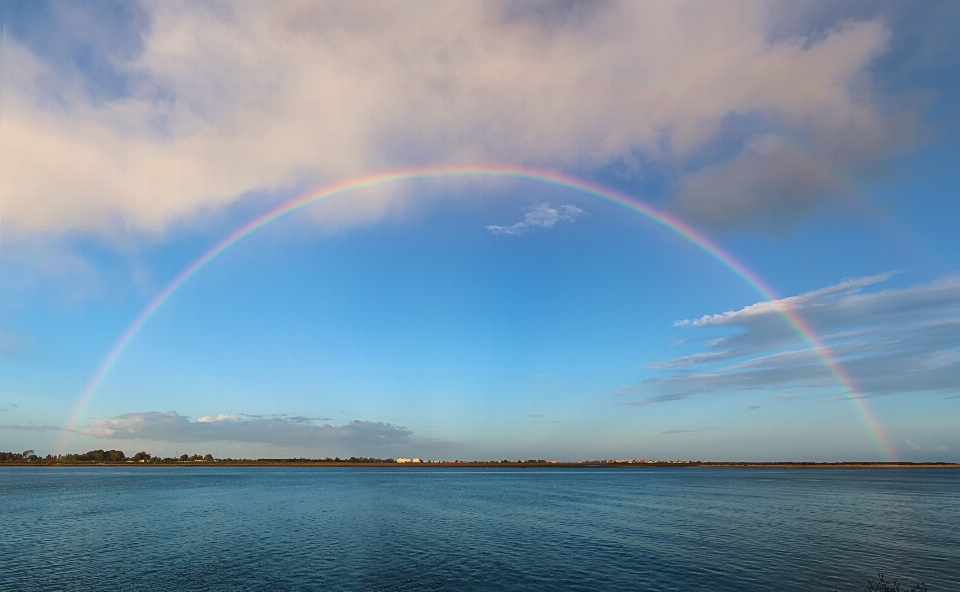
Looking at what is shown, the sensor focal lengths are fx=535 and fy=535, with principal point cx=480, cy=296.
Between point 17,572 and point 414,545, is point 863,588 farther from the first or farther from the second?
point 17,572

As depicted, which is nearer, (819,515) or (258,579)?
(258,579)

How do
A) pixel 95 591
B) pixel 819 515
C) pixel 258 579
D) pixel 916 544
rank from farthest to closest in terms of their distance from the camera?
pixel 819 515, pixel 916 544, pixel 258 579, pixel 95 591

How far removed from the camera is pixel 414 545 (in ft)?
174

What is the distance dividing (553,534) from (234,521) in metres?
42.2

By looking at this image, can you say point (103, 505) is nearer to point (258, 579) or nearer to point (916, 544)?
point (258, 579)

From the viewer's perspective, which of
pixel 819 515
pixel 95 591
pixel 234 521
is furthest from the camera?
pixel 819 515

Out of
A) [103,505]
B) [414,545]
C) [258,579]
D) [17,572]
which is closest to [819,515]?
[414,545]

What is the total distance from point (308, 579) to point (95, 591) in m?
13.5

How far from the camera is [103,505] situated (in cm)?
9044

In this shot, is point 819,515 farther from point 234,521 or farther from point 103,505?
point 103,505

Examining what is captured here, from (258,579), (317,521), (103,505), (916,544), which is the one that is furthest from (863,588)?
(103,505)

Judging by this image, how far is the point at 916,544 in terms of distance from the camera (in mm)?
52875

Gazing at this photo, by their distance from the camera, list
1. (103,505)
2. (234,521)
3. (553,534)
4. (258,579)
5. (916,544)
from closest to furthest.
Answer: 1. (258,579)
2. (916,544)
3. (553,534)
4. (234,521)
5. (103,505)

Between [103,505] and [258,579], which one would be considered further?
[103,505]
